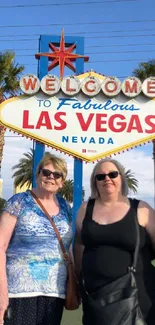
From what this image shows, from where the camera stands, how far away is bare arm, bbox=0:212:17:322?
252cm

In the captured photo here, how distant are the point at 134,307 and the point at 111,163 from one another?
1011mm

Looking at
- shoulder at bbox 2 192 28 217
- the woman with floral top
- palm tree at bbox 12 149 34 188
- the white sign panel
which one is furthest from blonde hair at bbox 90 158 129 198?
palm tree at bbox 12 149 34 188

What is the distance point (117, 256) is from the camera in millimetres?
2465

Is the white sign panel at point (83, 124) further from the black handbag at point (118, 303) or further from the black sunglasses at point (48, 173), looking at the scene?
the black handbag at point (118, 303)

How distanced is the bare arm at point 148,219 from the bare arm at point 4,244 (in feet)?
2.92

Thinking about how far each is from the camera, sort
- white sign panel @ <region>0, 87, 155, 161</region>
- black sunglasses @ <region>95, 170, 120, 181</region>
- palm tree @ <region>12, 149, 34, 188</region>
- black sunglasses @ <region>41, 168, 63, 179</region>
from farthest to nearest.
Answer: palm tree @ <region>12, 149, 34, 188</region> < white sign panel @ <region>0, 87, 155, 161</region> < black sunglasses @ <region>41, 168, 63, 179</region> < black sunglasses @ <region>95, 170, 120, 181</region>

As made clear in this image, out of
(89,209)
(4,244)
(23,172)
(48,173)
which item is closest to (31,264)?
(4,244)

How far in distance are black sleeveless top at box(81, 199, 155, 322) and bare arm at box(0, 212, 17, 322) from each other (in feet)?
1.77

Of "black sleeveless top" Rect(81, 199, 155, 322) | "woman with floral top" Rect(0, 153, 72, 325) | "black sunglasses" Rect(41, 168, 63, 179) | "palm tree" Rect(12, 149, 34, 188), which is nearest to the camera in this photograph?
"black sleeveless top" Rect(81, 199, 155, 322)

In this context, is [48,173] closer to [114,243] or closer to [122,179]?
[122,179]

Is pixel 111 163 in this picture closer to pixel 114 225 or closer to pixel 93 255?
pixel 114 225

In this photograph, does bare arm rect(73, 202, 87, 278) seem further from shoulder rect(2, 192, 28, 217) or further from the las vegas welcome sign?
the las vegas welcome sign

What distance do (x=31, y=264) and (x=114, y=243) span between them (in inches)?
24.6

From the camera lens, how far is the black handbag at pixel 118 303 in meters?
2.30
